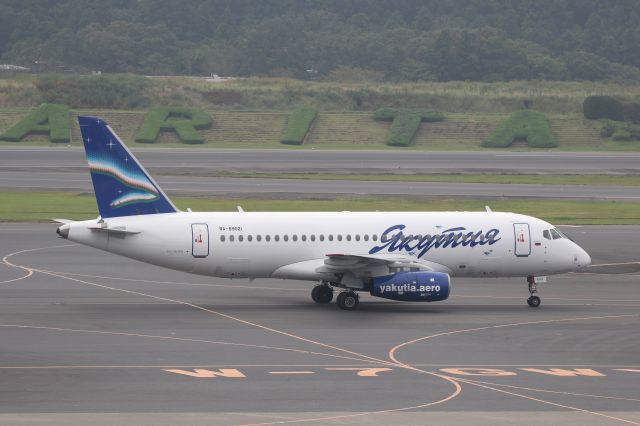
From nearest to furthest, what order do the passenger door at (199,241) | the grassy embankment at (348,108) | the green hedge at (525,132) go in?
1. the passenger door at (199,241)
2. the green hedge at (525,132)
3. the grassy embankment at (348,108)

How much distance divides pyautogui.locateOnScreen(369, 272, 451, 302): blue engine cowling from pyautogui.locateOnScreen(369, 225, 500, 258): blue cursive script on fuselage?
218cm

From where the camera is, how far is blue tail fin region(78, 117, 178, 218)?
142ft

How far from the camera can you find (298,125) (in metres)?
148

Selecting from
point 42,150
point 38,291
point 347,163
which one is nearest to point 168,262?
point 38,291

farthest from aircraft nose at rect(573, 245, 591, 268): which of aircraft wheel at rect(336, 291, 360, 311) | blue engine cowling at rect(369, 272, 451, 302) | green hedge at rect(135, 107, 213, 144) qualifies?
green hedge at rect(135, 107, 213, 144)

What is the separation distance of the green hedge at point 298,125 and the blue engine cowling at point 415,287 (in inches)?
3880

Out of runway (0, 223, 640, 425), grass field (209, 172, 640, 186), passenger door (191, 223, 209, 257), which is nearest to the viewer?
runway (0, 223, 640, 425)

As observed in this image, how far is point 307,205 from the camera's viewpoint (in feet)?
252

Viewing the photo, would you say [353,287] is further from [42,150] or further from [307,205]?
[42,150]

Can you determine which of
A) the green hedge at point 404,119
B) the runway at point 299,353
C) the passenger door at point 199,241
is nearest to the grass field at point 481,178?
the green hedge at point 404,119

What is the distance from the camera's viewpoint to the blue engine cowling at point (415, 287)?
42281 mm

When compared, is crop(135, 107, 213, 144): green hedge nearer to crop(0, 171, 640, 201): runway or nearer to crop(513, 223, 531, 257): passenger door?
crop(0, 171, 640, 201): runway

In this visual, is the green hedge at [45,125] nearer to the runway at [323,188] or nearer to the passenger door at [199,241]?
the runway at [323,188]

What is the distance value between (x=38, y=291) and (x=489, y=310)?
1789 centimetres
